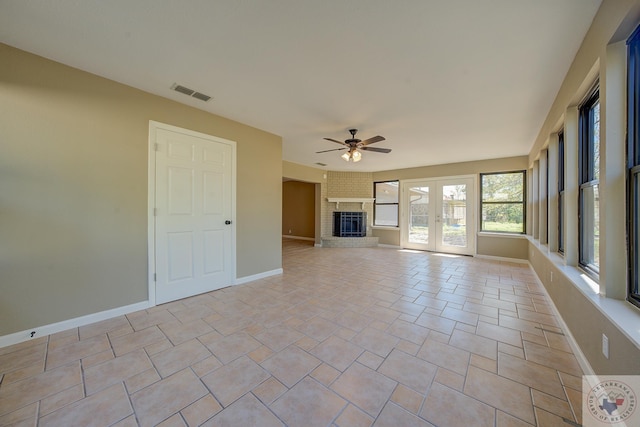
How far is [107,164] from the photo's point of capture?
8.20 feet

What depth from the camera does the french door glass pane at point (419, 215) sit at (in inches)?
270

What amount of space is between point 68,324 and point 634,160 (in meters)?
4.70

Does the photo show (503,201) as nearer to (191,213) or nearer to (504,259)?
(504,259)

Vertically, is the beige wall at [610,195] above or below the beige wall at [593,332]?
above

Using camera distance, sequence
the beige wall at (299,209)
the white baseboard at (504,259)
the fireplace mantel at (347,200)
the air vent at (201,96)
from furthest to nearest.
→ the beige wall at (299,209), the fireplace mantel at (347,200), the white baseboard at (504,259), the air vent at (201,96)

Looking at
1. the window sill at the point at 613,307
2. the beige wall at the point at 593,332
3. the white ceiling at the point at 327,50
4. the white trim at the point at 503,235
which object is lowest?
the beige wall at the point at 593,332

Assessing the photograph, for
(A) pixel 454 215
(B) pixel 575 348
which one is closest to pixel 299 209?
(A) pixel 454 215

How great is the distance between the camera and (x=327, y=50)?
78.8 inches

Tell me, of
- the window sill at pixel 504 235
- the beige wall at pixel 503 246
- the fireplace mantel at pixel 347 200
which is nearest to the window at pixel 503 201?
the window sill at pixel 504 235

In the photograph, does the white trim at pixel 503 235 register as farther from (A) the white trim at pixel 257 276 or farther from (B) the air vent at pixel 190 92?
(B) the air vent at pixel 190 92

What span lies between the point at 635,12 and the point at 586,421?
227cm

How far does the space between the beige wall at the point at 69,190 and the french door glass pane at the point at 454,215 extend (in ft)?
21.1

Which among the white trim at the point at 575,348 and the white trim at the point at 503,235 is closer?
the white trim at the point at 575,348

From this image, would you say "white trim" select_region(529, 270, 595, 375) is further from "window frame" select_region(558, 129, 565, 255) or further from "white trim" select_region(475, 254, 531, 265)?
"white trim" select_region(475, 254, 531, 265)
